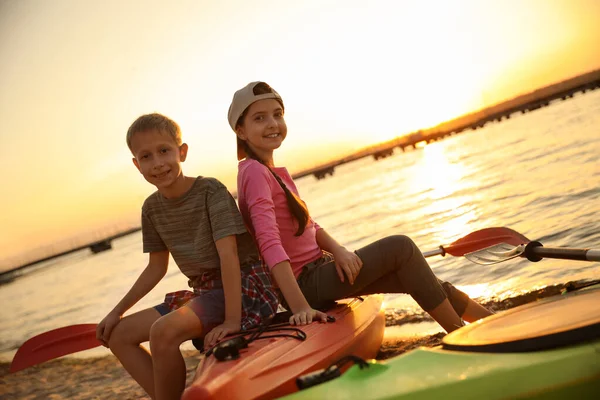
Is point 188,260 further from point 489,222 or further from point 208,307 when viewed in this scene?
point 489,222

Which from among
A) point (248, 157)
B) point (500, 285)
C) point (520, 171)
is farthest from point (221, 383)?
point (520, 171)

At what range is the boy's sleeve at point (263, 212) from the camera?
2904mm

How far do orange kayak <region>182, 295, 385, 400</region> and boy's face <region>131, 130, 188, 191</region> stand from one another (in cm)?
106

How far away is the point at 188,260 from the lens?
3133mm

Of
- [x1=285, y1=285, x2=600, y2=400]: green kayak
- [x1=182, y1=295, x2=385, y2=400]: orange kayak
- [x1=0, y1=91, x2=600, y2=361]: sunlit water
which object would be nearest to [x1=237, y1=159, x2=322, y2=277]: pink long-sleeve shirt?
[x1=182, y1=295, x2=385, y2=400]: orange kayak

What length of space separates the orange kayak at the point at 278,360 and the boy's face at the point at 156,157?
1.06m

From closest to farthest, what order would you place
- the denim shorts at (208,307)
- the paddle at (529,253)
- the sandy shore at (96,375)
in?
the denim shorts at (208,307), the paddle at (529,253), the sandy shore at (96,375)

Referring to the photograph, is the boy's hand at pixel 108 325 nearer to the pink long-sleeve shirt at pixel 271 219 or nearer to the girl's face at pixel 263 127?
the pink long-sleeve shirt at pixel 271 219

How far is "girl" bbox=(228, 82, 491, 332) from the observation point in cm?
294

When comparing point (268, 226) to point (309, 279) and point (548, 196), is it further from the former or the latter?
point (548, 196)

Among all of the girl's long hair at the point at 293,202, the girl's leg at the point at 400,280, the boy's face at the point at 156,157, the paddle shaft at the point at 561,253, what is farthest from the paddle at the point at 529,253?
the boy's face at the point at 156,157

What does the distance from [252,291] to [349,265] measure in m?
0.57

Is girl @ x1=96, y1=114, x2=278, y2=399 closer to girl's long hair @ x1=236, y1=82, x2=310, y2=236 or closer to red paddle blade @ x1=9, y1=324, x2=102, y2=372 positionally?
girl's long hair @ x1=236, y1=82, x2=310, y2=236

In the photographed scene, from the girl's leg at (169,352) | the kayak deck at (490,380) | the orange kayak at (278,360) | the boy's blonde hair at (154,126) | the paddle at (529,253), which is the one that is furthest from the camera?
the paddle at (529,253)
